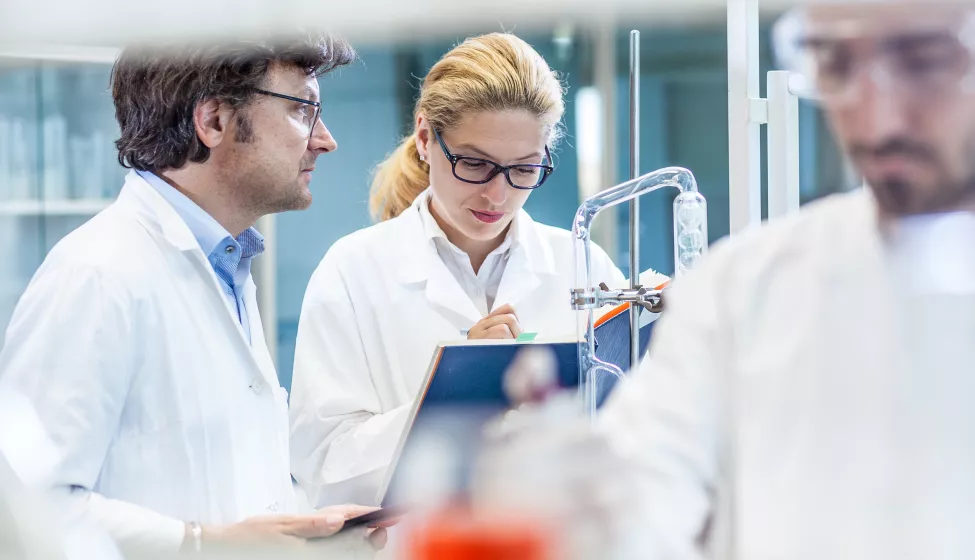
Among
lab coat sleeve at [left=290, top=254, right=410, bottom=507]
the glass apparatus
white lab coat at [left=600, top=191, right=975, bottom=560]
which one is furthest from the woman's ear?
white lab coat at [left=600, top=191, right=975, bottom=560]

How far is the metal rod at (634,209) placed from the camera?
1077mm

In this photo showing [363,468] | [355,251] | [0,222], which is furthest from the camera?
[355,251]

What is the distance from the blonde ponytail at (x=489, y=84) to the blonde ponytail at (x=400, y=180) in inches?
7.6

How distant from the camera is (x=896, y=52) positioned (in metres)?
0.49

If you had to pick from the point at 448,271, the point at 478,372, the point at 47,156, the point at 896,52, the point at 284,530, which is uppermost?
the point at 47,156

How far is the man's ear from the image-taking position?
1.12 meters

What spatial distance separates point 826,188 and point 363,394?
2.76ft

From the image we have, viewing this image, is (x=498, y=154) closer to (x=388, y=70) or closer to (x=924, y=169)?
(x=924, y=169)

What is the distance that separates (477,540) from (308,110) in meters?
0.78

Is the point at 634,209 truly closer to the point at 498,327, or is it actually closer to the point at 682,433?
the point at 498,327

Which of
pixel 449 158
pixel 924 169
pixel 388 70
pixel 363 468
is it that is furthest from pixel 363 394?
pixel 388 70

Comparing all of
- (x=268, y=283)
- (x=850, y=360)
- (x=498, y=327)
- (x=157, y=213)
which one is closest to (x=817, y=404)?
(x=850, y=360)

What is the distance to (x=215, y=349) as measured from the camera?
A: 3.59 feet

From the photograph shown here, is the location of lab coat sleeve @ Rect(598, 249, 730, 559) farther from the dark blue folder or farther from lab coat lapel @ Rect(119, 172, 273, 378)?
lab coat lapel @ Rect(119, 172, 273, 378)
